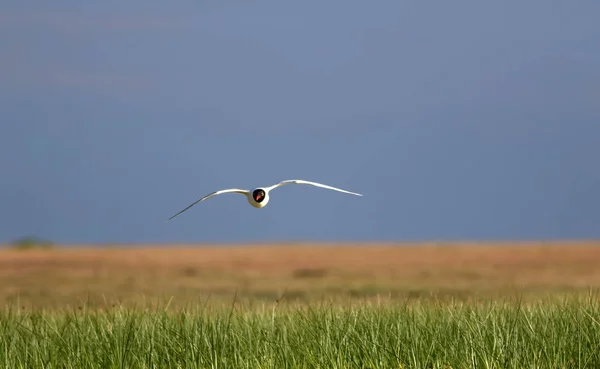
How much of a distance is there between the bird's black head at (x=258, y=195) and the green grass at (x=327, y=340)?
6.44 feet

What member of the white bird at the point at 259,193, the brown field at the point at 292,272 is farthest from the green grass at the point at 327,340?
the brown field at the point at 292,272

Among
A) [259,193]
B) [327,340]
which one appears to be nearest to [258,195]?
[259,193]

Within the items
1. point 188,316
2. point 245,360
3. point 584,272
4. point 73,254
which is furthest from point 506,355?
point 73,254

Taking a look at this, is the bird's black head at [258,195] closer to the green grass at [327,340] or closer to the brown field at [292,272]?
the green grass at [327,340]

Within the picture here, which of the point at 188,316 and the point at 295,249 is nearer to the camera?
the point at 188,316

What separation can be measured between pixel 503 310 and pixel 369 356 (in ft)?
6.28

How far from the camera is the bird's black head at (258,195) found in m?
8.34

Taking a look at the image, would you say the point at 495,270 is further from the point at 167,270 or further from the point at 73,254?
the point at 73,254

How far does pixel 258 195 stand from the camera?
8.41 meters

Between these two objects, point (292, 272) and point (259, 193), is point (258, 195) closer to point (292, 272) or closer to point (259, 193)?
point (259, 193)

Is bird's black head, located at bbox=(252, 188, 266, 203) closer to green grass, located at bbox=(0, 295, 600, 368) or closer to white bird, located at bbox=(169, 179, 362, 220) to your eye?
white bird, located at bbox=(169, 179, 362, 220)

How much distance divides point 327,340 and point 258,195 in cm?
213

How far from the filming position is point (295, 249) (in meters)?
50.1

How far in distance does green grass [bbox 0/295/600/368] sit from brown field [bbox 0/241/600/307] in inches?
337
